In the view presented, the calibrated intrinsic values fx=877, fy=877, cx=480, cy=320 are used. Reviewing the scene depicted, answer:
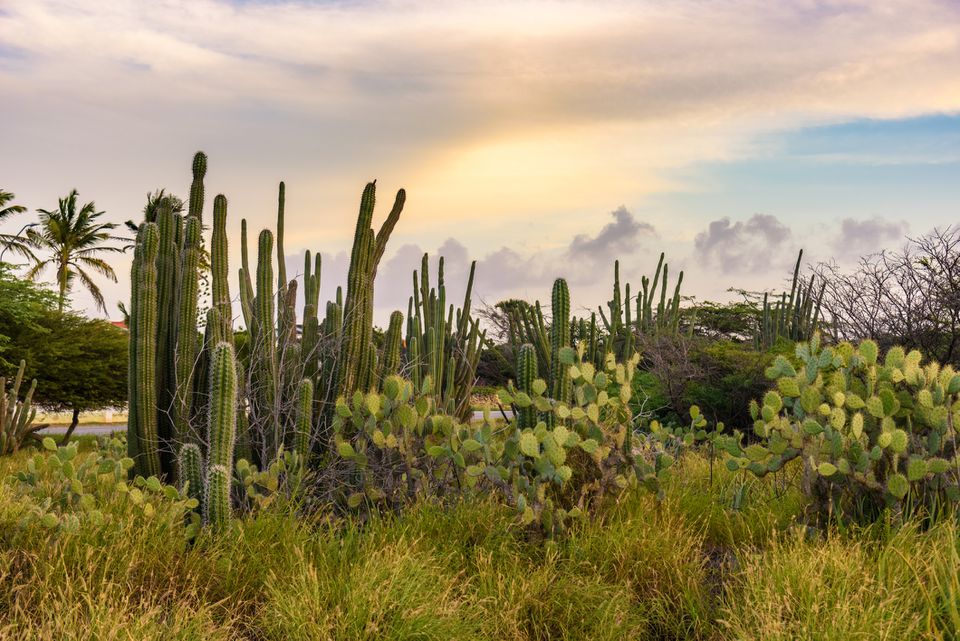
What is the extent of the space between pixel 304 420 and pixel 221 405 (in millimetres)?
897

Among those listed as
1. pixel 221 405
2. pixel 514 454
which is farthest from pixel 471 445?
pixel 221 405

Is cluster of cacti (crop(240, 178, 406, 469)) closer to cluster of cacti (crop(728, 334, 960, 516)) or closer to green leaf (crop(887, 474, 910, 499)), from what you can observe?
cluster of cacti (crop(728, 334, 960, 516))

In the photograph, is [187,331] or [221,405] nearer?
[221,405]

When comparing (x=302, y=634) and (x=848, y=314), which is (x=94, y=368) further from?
(x=302, y=634)

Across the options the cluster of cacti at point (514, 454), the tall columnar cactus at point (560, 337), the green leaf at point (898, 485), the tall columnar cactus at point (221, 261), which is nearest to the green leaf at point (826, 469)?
the green leaf at point (898, 485)

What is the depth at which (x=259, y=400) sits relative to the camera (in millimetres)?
6688

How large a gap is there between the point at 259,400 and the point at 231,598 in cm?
234

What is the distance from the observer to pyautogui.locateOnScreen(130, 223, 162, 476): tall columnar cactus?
20.6 feet

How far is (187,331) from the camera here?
6.36 m

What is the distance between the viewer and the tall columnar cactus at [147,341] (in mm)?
6277

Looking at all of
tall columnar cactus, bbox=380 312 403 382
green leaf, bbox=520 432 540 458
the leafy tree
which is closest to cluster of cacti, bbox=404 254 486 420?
tall columnar cactus, bbox=380 312 403 382

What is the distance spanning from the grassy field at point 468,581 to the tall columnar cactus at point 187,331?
1039 millimetres

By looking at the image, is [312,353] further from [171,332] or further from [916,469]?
[916,469]

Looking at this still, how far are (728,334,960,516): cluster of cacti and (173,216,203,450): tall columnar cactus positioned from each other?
3.80 metres
